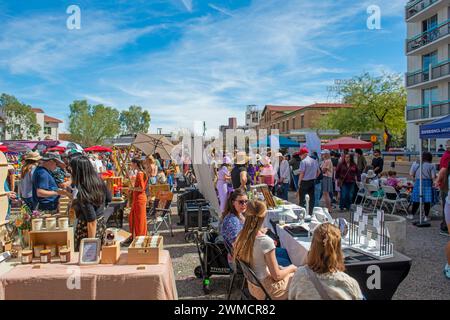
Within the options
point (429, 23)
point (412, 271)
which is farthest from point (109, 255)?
point (429, 23)

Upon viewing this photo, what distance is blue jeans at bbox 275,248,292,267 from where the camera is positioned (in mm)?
3629

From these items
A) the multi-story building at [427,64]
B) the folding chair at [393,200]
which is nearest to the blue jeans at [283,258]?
the folding chair at [393,200]

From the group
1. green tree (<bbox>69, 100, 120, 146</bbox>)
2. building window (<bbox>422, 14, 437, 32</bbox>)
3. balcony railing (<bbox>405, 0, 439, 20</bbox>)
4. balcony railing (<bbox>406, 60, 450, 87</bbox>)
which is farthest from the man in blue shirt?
green tree (<bbox>69, 100, 120, 146</bbox>)

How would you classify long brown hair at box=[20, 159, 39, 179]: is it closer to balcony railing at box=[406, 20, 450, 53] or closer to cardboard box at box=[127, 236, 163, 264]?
cardboard box at box=[127, 236, 163, 264]

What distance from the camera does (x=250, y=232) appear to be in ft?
9.59

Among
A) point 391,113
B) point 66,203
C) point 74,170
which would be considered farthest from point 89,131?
point 74,170

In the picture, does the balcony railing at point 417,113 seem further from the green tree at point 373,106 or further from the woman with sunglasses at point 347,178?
the woman with sunglasses at point 347,178

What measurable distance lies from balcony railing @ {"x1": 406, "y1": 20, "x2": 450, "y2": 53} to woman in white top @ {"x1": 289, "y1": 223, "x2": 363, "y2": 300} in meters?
27.2

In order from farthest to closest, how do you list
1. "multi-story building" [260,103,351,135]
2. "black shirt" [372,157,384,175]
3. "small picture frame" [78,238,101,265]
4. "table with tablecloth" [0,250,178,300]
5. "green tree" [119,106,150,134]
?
"green tree" [119,106,150,134]
"multi-story building" [260,103,351,135]
"black shirt" [372,157,384,175]
"small picture frame" [78,238,101,265]
"table with tablecloth" [0,250,178,300]

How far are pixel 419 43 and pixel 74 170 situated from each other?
30.4 m

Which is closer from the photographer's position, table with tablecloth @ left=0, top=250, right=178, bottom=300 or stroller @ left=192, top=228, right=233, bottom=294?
table with tablecloth @ left=0, top=250, right=178, bottom=300

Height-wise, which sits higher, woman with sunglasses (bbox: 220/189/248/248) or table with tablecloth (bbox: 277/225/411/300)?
woman with sunglasses (bbox: 220/189/248/248)

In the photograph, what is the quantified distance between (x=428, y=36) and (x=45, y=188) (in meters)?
29.6
